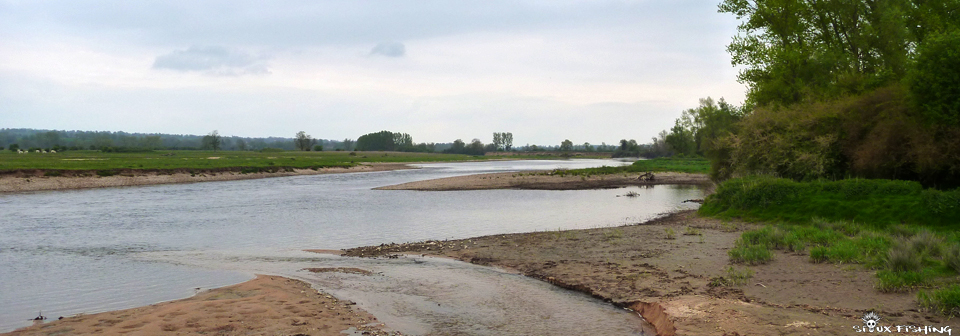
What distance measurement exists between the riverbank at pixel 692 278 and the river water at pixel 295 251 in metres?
0.86

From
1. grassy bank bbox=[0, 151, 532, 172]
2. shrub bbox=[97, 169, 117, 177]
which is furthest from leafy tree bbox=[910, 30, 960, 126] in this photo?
grassy bank bbox=[0, 151, 532, 172]

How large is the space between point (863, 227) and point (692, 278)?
28.1 feet

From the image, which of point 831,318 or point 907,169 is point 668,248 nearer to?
point 831,318

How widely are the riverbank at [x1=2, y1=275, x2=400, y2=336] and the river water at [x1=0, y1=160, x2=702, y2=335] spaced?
0.78m

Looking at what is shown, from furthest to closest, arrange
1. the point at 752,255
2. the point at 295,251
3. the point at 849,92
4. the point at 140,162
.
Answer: the point at 140,162 → the point at 849,92 → the point at 295,251 → the point at 752,255

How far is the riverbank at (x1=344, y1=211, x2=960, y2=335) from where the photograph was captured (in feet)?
30.5

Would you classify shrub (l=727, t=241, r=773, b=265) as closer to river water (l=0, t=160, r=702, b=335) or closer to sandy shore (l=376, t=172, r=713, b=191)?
river water (l=0, t=160, r=702, b=335)

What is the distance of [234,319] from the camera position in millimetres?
10406

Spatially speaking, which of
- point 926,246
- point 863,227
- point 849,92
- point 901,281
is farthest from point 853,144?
point 901,281

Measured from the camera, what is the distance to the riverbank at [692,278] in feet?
30.5

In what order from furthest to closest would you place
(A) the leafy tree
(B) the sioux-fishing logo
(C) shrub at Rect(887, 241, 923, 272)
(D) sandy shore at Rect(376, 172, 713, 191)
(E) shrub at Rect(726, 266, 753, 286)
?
(D) sandy shore at Rect(376, 172, 713, 191) < (A) the leafy tree < (E) shrub at Rect(726, 266, 753, 286) < (C) shrub at Rect(887, 241, 923, 272) < (B) the sioux-fishing logo

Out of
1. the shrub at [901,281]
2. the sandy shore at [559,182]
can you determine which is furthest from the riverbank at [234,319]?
the sandy shore at [559,182]

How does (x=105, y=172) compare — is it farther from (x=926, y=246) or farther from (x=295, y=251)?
(x=926, y=246)

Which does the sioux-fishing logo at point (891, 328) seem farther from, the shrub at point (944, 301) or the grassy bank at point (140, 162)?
the grassy bank at point (140, 162)
